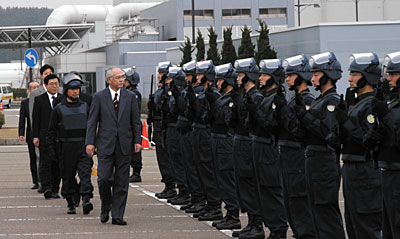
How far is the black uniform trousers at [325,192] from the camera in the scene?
8.37 m

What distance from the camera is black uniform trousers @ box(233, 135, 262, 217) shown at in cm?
1043

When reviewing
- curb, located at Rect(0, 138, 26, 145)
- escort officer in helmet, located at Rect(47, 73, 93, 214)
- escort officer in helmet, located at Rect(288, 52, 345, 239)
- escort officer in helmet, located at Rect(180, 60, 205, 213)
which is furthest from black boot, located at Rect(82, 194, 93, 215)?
curb, located at Rect(0, 138, 26, 145)

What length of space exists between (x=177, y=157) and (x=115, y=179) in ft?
6.96

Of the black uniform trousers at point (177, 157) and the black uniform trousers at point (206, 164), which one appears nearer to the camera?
the black uniform trousers at point (206, 164)

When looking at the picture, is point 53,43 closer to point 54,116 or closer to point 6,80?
point 6,80

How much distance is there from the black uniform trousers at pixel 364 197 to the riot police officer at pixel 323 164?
1.85ft

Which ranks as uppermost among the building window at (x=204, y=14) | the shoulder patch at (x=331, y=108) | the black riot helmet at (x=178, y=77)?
the building window at (x=204, y=14)

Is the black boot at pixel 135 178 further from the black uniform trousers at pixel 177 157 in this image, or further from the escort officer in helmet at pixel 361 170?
the escort officer in helmet at pixel 361 170

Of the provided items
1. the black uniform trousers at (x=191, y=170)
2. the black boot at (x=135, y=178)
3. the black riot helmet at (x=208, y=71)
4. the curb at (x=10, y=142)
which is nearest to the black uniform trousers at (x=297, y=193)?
the black riot helmet at (x=208, y=71)

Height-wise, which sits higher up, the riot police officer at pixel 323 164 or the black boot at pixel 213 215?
the riot police officer at pixel 323 164

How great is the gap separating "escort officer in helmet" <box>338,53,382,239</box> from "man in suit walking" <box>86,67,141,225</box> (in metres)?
4.64

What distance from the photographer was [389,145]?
7.13m

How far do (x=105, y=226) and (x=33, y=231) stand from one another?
983 mm

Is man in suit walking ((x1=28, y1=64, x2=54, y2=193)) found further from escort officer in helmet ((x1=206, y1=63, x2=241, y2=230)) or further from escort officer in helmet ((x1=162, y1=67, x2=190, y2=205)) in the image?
escort officer in helmet ((x1=206, y1=63, x2=241, y2=230))
